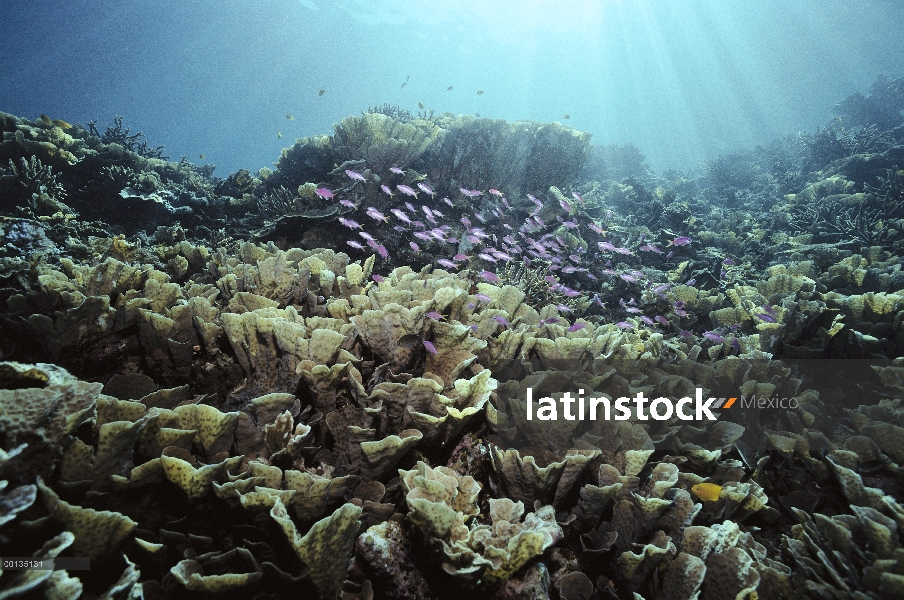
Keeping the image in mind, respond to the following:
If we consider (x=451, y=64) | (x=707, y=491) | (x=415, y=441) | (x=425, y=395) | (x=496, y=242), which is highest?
(x=451, y=64)

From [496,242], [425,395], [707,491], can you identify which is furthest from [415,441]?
[496,242]

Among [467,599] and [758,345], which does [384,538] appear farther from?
[758,345]

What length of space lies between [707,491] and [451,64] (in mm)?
142704

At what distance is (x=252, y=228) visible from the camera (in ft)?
22.4

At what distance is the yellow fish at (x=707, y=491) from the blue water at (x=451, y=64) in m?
51.0

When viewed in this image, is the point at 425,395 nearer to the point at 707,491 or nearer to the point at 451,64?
the point at 707,491

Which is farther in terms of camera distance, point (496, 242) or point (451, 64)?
point (451, 64)

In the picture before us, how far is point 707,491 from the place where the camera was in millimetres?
2002

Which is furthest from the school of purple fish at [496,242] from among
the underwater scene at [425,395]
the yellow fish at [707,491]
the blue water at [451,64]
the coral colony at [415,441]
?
the blue water at [451,64]

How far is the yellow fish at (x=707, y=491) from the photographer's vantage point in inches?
78.5

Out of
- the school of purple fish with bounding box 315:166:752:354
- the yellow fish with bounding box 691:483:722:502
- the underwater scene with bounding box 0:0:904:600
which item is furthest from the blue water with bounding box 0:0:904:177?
the yellow fish with bounding box 691:483:722:502

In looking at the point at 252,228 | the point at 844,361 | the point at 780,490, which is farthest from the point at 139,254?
the point at 844,361

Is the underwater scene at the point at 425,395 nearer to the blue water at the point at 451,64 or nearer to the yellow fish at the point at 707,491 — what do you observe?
the yellow fish at the point at 707,491

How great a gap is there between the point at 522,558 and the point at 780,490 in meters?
2.35
